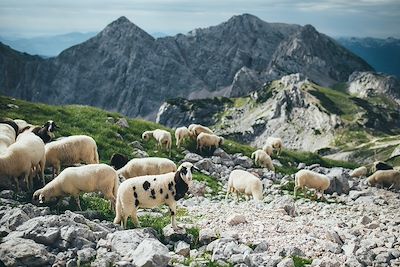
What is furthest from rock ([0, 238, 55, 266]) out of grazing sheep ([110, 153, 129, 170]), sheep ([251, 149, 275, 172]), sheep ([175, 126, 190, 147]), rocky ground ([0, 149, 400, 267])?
sheep ([251, 149, 275, 172])

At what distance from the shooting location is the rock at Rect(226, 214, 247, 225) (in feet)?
59.1

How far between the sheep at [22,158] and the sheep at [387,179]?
31.7 m

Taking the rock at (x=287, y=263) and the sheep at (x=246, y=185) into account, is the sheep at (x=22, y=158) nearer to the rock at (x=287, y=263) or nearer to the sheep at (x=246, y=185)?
the sheep at (x=246, y=185)

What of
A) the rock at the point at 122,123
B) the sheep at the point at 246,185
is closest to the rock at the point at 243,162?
the sheep at the point at 246,185

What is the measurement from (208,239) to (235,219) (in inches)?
103

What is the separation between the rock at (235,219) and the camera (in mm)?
18016

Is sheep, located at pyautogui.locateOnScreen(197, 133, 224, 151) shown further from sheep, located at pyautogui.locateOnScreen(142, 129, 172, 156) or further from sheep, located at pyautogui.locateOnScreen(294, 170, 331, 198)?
sheep, located at pyautogui.locateOnScreen(294, 170, 331, 198)

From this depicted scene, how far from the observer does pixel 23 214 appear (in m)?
14.5

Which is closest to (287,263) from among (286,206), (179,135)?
(286,206)

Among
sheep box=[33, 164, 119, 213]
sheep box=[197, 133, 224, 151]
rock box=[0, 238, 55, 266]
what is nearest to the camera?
rock box=[0, 238, 55, 266]

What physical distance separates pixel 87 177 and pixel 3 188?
4.23 meters

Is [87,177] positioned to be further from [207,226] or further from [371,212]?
[371,212]

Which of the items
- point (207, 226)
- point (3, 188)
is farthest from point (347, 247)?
point (3, 188)

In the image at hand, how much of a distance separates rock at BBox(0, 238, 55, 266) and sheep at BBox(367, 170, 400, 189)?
3547 centimetres
